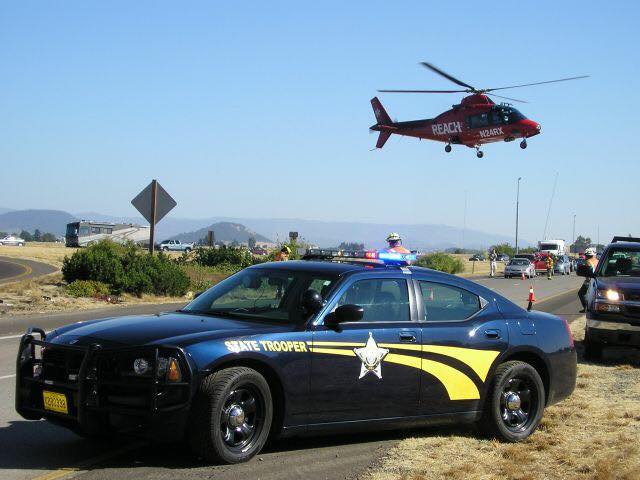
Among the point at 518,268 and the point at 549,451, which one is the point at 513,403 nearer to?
the point at 549,451

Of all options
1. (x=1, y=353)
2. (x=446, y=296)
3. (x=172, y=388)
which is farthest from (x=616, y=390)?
(x=1, y=353)

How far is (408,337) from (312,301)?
0.97 metres

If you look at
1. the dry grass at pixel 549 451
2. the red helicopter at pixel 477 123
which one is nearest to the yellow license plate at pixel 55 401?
the dry grass at pixel 549 451

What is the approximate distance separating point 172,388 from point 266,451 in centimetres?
125

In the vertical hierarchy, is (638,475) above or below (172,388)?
below

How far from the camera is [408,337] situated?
286 inches

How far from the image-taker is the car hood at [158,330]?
20.4 ft

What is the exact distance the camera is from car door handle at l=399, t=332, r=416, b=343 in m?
7.23

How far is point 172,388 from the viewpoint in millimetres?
5996

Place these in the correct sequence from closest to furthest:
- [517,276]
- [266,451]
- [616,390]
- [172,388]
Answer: [172,388] → [266,451] → [616,390] → [517,276]

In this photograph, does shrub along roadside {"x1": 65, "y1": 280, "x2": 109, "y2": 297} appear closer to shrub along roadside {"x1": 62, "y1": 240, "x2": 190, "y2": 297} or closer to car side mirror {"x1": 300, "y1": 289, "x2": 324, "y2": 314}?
shrub along roadside {"x1": 62, "y1": 240, "x2": 190, "y2": 297}

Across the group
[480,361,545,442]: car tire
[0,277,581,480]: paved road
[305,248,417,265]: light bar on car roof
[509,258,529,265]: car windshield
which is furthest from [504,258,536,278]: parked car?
[0,277,581,480]: paved road

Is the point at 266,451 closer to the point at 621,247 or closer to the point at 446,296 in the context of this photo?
the point at 446,296

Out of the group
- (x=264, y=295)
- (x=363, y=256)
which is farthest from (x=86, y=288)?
(x=264, y=295)
